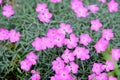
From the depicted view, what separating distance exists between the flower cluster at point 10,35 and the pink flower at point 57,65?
388mm

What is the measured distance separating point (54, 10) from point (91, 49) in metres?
0.56

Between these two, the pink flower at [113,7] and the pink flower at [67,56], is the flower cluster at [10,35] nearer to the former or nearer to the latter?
the pink flower at [67,56]

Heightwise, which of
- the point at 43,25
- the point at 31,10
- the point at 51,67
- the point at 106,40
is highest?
the point at 31,10

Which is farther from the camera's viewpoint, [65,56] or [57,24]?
[57,24]

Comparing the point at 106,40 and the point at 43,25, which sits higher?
the point at 43,25

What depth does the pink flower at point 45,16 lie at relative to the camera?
3018 millimetres

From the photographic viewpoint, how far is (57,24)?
3.07 metres

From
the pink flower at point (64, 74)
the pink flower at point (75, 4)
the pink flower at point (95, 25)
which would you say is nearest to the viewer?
the pink flower at point (64, 74)

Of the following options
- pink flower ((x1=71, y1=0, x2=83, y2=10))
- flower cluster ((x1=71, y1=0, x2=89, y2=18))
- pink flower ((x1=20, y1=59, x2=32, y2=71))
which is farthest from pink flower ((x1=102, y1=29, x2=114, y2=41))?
pink flower ((x1=20, y1=59, x2=32, y2=71))

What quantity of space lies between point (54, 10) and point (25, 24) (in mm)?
329

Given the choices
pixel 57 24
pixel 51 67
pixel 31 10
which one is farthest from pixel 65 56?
pixel 31 10

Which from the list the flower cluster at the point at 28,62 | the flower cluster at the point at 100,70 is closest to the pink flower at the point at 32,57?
the flower cluster at the point at 28,62

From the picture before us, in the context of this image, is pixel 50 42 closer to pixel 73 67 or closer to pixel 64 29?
pixel 64 29

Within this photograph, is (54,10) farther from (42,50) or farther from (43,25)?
(42,50)
